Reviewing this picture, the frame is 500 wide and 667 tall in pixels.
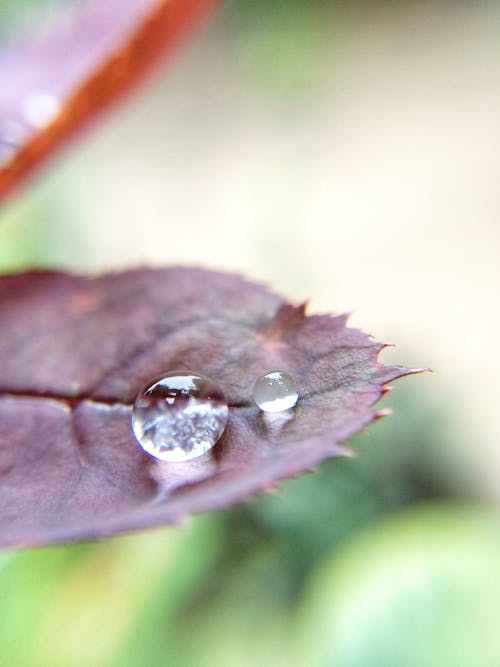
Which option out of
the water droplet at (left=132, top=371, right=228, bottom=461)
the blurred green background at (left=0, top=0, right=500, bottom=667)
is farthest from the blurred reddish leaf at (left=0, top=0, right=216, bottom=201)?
the water droplet at (left=132, top=371, right=228, bottom=461)

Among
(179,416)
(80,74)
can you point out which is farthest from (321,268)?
(179,416)

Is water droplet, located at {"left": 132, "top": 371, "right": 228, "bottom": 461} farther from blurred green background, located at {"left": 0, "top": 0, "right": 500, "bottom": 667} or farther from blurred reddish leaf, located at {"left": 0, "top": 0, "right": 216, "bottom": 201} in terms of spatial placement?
blurred green background, located at {"left": 0, "top": 0, "right": 500, "bottom": 667}

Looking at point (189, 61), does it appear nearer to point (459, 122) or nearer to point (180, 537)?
point (459, 122)

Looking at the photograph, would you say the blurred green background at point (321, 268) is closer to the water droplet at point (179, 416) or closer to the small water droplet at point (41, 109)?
the small water droplet at point (41, 109)

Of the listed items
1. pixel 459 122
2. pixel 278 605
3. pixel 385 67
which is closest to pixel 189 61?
pixel 385 67

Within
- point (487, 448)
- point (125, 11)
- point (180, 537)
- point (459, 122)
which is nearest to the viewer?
point (125, 11)

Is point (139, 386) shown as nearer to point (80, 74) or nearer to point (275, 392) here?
point (275, 392)
